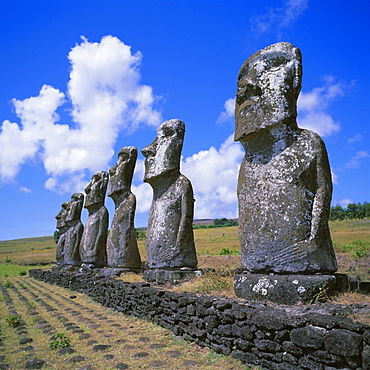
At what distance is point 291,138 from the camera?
19.9 feet

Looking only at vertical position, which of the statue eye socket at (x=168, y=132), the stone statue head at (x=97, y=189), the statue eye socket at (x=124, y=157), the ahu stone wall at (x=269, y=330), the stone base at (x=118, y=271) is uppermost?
the statue eye socket at (x=124, y=157)

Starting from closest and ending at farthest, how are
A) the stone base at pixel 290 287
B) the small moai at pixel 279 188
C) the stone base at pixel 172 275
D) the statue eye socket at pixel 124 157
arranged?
1. the stone base at pixel 290 287
2. the small moai at pixel 279 188
3. the stone base at pixel 172 275
4. the statue eye socket at pixel 124 157

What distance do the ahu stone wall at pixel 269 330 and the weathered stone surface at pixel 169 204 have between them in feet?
5.67

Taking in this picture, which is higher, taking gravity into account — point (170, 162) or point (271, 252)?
point (170, 162)

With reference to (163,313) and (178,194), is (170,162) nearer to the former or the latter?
(178,194)

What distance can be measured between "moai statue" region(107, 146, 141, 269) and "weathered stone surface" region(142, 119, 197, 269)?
265cm

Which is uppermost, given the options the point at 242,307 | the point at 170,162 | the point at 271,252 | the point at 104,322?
the point at 170,162

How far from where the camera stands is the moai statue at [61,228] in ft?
66.1

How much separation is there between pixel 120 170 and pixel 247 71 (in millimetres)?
7442

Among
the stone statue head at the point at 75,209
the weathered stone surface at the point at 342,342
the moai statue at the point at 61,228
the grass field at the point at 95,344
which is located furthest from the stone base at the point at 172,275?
the moai statue at the point at 61,228

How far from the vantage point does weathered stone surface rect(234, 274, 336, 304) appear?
516 centimetres

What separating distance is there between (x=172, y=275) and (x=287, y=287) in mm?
3995

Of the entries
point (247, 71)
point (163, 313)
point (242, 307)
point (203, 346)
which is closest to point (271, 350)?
point (242, 307)

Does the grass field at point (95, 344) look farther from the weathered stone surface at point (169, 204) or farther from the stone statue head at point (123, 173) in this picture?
the stone statue head at point (123, 173)
